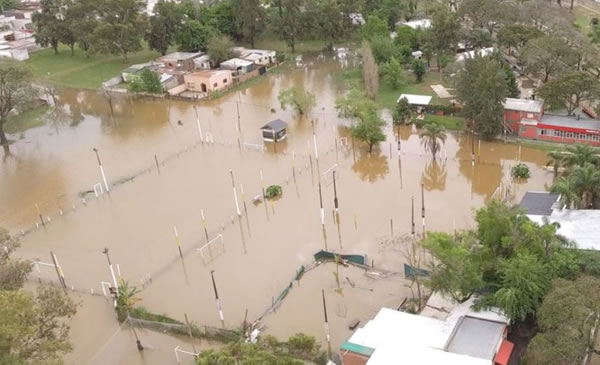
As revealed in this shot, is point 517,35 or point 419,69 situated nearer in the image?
point 517,35

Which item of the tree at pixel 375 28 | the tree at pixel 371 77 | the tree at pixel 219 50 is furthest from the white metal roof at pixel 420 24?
the tree at pixel 219 50

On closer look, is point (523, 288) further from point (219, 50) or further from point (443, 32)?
point (219, 50)

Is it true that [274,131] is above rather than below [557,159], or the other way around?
below

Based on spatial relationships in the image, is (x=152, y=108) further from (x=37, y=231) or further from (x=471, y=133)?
(x=471, y=133)

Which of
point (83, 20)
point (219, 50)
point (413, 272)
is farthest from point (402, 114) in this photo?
point (83, 20)

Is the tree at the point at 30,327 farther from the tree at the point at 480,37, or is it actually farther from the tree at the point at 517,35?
the tree at the point at 480,37

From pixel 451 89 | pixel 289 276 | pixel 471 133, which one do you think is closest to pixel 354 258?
pixel 289 276
